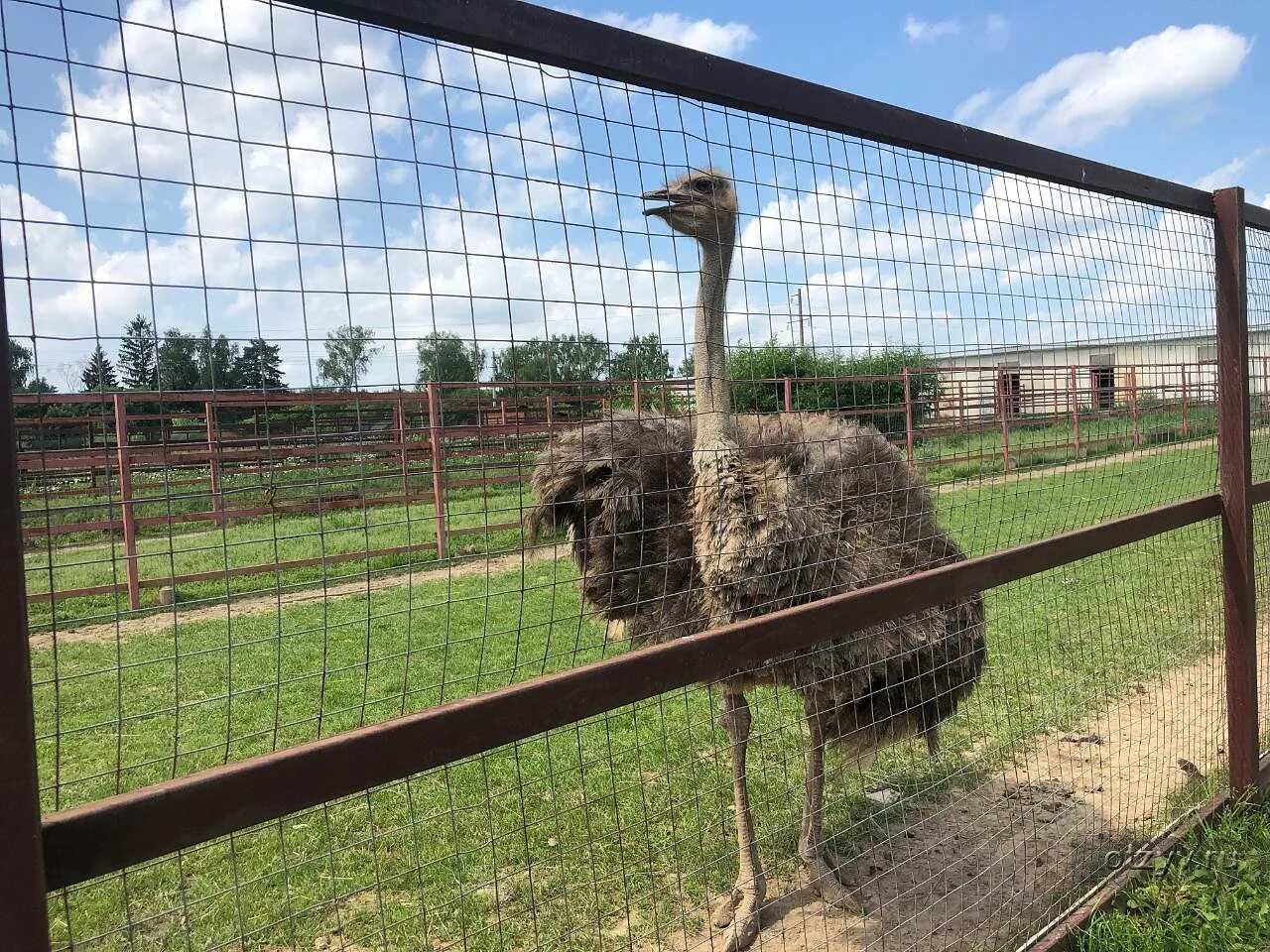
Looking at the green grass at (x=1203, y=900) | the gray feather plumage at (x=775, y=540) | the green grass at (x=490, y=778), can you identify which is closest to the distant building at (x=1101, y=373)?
the green grass at (x=490, y=778)

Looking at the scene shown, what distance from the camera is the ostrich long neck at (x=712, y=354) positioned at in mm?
2893

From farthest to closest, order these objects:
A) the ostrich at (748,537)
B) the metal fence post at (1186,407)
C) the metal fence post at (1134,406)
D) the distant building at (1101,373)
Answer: the metal fence post at (1134,406) < the metal fence post at (1186,407) < the distant building at (1101,373) < the ostrich at (748,537)

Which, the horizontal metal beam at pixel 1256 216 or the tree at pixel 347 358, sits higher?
the horizontal metal beam at pixel 1256 216

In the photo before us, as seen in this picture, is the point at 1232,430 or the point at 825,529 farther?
the point at 1232,430

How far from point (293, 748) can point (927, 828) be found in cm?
348

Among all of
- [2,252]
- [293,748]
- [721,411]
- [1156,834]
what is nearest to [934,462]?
[721,411]

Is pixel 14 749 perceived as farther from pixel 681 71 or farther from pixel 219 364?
pixel 681 71

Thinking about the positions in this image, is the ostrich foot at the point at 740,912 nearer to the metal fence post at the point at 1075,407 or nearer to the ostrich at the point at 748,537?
the ostrich at the point at 748,537

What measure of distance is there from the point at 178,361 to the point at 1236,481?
400 cm

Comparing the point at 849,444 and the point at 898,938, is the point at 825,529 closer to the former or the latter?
the point at 849,444

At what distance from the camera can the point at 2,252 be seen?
1297 mm

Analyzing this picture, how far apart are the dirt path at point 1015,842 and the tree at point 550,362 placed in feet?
6.16

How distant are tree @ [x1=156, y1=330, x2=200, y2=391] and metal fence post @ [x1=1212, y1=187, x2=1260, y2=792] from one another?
12.9 ft

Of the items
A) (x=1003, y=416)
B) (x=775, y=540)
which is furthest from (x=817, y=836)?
(x=1003, y=416)
